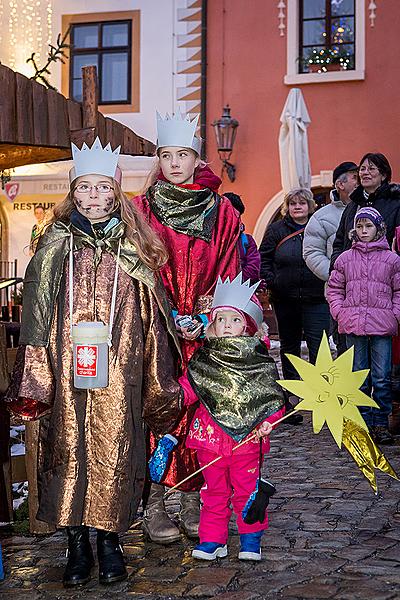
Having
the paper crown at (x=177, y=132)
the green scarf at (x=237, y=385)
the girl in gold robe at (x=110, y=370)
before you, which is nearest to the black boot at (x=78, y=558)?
the girl in gold robe at (x=110, y=370)

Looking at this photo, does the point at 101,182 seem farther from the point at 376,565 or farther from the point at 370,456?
the point at 376,565

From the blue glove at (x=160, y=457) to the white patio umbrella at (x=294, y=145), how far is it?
9904 mm

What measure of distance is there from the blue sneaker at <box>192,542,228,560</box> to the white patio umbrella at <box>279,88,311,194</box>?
10.1m

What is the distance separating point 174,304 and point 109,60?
13612 mm

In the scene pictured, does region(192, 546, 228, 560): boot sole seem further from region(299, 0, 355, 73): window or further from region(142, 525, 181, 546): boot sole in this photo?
region(299, 0, 355, 73): window

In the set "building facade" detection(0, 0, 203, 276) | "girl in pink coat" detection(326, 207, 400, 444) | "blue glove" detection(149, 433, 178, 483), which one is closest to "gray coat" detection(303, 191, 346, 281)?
"girl in pink coat" detection(326, 207, 400, 444)

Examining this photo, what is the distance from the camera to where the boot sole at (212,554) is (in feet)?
12.5

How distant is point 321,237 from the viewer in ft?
24.1

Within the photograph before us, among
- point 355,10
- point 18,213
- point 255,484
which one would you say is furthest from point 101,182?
point 18,213

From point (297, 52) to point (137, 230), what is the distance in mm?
13024

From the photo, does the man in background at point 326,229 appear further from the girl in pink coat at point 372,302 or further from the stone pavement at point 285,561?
the stone pavement at point 285,561

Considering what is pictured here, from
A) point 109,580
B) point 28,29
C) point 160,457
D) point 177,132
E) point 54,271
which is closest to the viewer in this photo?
point 109,580

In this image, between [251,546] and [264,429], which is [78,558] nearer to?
[251,546]

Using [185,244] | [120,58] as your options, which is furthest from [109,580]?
[120,58]
